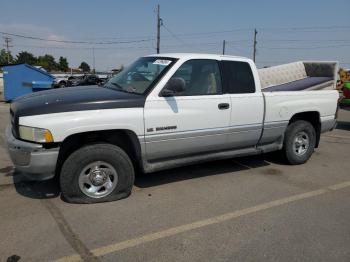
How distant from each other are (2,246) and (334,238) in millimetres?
3266

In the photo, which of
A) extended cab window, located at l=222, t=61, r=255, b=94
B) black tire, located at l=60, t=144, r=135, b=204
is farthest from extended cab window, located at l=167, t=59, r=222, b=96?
black tire, located at l=60, t=144, r=135, b=204

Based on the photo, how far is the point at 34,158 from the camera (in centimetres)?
398

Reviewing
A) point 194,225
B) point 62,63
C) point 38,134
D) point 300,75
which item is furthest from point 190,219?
point 62,63

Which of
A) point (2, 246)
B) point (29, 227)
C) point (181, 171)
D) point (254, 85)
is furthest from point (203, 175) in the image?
point (2, 246)

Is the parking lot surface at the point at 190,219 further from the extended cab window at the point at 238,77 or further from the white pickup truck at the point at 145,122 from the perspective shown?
the extended cab window at the point at 238,77

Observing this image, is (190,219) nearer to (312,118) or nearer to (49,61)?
(312,118)

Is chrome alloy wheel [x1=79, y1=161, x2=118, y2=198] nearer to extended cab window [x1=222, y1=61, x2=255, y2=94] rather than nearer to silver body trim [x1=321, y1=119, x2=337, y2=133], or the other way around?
extended cab window [x1=222, y1=61, x2=255, y2=94]

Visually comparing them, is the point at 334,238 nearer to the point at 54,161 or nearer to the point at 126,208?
the point at 126,208

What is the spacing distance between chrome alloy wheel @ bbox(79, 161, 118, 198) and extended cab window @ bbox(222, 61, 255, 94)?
6.85ft

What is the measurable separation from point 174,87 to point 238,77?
131 cm

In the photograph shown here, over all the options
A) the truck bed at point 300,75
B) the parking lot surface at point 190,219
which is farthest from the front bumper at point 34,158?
the truck bed at point 300,75

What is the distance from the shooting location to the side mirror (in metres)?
4.52

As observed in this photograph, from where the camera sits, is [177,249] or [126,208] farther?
[126,208]

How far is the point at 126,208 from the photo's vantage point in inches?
169
